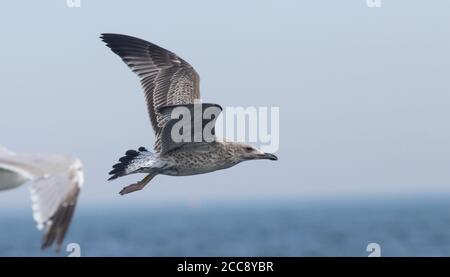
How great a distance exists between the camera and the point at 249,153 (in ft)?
34.2

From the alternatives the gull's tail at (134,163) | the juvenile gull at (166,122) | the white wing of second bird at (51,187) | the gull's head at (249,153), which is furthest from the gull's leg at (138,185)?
the white wing of second bird at (51,187)

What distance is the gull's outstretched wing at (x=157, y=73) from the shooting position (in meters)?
10.6

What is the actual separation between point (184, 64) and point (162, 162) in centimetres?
141

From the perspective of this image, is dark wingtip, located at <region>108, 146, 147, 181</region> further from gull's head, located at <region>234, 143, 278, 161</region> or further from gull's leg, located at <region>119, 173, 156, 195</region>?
gull's head, located at <region>234, 143, 278, 161</region>

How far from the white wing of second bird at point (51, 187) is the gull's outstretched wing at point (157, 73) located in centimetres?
284

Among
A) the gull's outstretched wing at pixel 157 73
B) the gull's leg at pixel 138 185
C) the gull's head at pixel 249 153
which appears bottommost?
the gull's leg at pixel 138 185

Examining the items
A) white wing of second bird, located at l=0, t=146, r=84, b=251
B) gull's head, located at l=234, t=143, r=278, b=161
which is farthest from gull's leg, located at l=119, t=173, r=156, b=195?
white wing of second bird, located at l=0, t=146, r=84, b=251

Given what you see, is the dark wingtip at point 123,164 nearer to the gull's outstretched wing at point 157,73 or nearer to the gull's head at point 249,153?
the gull's outstretched wing at point 157,73

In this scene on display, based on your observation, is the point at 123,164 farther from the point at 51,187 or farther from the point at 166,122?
the point at 51,187

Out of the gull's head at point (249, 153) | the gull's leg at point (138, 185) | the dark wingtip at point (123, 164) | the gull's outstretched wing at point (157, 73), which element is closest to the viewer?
the dark wingtip at point (123, 164)

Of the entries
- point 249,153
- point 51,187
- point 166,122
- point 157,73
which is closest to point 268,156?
point 249,153

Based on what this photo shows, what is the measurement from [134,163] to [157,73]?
58.2 inches
